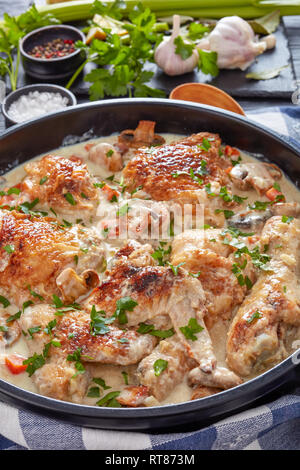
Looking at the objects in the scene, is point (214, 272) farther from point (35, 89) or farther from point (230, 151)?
point (35, 89)

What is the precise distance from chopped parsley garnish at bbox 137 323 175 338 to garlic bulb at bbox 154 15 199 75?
3622mm

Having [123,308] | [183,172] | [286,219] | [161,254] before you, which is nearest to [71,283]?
[123,308]

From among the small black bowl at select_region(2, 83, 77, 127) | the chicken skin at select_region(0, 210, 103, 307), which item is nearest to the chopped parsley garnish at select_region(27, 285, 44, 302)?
the chicken skin at select_region(0, 210, 103, 307)

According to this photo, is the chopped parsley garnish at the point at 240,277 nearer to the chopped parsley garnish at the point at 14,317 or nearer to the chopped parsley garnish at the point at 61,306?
the chopped parsley garnish at the point at 61,306

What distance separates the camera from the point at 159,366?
10.7 ft

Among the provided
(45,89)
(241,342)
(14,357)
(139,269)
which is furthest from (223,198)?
(45,89)

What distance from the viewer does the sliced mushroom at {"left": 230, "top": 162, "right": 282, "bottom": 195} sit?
4422 millimetres

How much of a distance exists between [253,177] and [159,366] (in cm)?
181

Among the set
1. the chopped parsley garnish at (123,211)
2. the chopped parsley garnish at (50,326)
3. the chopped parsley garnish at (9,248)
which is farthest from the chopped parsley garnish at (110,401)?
the chopped parsley garnish at (123,211)

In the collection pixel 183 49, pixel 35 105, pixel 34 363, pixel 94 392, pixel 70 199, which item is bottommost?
pixel 94 392

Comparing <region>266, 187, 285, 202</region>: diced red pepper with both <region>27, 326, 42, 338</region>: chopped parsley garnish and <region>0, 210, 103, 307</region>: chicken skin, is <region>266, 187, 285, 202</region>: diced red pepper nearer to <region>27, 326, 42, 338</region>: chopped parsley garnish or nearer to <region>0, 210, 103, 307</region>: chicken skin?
<region>0, 210, 103, 307</region>: chicken skin

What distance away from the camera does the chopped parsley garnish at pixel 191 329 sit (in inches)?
133

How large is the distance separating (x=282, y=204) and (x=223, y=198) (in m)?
0.42

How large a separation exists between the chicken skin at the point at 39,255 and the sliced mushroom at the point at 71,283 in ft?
0.28
